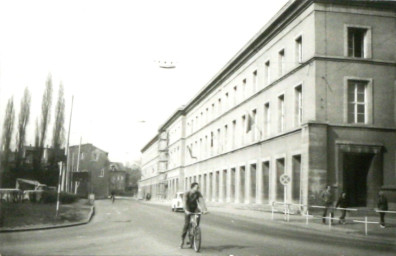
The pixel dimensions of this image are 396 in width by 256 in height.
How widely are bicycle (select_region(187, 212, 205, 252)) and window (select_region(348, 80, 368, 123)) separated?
18860mm

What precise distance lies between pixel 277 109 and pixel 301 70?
439 centimetres

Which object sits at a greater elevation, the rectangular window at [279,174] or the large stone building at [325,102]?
the large stone building at [325,102]

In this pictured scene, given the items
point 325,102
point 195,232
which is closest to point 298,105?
point 325,102

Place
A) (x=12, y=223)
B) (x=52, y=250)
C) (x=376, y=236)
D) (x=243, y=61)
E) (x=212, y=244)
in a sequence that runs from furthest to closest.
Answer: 1. (x=243, y=61)
2. (x=12, y=223)
3. (x=376, y=236)
4. (x=212, y=244)
5. (x=52, y=250)

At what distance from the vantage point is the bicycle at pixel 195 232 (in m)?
12.5

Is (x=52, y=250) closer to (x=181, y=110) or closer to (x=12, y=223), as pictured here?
(x=12, y=223)

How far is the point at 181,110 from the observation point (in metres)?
65.2

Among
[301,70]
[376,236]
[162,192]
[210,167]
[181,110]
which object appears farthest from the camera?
[162,192]

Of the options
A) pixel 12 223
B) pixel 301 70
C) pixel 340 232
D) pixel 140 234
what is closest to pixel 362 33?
pixel 301 70

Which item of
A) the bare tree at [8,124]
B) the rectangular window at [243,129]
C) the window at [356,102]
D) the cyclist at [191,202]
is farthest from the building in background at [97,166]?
the cyclist at [191,202]

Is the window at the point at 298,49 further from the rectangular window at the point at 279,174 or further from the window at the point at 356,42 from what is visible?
the rectangular window at the point at 279,174

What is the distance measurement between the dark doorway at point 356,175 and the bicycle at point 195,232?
1823 centimetres

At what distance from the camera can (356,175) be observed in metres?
29.6

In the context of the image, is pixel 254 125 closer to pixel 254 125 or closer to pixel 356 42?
pixel 254 125
